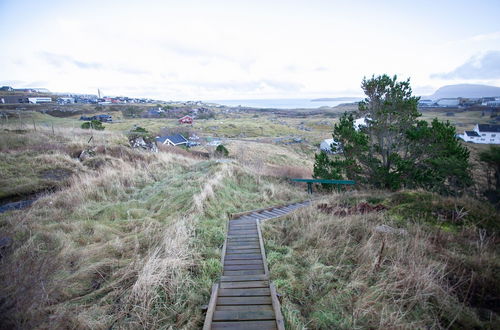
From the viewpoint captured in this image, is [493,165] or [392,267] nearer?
[392,267]

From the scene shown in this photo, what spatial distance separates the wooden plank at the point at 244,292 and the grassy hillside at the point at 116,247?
327mm

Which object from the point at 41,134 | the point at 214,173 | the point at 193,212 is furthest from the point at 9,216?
the point at 41,134

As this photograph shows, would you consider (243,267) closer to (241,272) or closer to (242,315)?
(241,272)

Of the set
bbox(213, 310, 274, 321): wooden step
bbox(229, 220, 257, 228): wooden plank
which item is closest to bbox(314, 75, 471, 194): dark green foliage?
bbox(229, 220, 257, 228): wooden plank

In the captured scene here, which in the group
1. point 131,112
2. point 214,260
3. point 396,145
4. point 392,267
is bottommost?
point 214,260

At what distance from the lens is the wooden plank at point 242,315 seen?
3.47m

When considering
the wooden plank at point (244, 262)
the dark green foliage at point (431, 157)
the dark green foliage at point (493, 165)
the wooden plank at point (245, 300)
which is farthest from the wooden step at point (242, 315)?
the dark green foliage at point (493, 165)

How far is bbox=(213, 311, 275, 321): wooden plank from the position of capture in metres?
3.47

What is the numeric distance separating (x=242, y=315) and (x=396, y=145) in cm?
1280

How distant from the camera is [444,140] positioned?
37.1 feet

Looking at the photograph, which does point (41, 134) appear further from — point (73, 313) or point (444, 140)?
point (444, 140)

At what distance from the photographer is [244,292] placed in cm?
411

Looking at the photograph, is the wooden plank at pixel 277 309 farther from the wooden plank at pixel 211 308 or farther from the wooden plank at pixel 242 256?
the wooden plank at pixel 242 256

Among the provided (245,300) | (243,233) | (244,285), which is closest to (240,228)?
(243,233)
